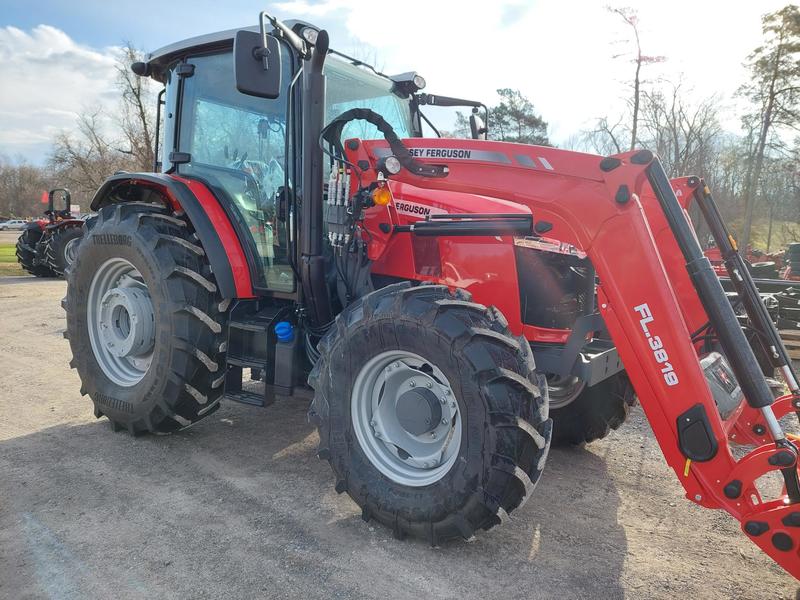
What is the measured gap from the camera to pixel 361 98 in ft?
13.8

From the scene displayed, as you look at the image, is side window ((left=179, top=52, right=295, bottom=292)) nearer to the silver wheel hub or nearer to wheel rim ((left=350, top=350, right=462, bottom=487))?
the silver wheel hub

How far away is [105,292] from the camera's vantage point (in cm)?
442

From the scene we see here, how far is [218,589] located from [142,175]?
291 cm

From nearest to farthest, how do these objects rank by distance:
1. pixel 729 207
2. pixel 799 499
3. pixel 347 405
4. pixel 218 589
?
pixel 799 499
pixel 218 589
pixel 347 405
pixel 729 207

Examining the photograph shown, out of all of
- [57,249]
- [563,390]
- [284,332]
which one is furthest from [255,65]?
[57,249]

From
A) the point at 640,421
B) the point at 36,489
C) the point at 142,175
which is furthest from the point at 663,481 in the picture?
the point at 142,175

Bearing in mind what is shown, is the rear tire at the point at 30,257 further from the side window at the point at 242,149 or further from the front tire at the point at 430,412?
the front tire at the point at 430,412

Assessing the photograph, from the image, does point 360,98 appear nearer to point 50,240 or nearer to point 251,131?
point 251,131

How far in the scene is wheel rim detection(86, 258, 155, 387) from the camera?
4055mm

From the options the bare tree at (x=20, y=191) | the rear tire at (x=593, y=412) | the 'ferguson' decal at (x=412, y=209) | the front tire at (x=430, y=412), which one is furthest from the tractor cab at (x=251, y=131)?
the bare tree at (x=20, y=191)

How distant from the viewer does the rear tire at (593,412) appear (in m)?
3.96

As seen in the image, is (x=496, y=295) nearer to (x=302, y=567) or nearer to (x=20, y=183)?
(x=302, y=567)

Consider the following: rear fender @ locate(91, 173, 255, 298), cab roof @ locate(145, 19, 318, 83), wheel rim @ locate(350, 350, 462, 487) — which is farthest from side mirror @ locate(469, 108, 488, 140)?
wheel rim @ locate(350, 350, 462, 487)

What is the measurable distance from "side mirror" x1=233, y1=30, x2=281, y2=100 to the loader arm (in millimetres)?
1177
